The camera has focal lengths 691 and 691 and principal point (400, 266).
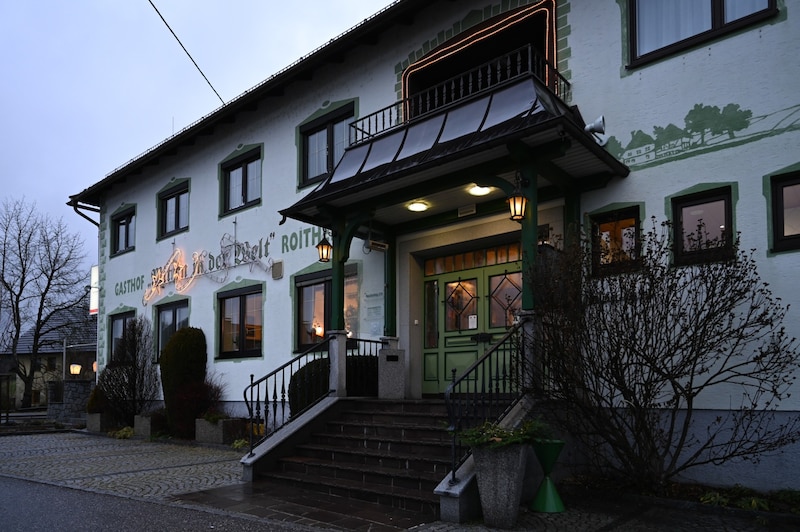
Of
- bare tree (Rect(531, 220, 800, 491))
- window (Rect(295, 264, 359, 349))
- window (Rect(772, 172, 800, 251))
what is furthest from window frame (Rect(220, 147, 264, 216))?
window (Rect(772, 172, 800, 251))

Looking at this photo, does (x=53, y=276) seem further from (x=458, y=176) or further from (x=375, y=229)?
(x=458, y=176)

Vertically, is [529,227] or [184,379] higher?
[529,227]

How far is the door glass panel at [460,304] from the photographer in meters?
10.5

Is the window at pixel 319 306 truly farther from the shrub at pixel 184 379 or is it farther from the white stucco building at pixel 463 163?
the shrub at pixel 184 379

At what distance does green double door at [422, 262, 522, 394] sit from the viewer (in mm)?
10031

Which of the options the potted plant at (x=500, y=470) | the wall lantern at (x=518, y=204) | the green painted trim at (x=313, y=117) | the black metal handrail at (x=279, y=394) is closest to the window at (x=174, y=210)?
the green painted trim at (x=313, y=117)

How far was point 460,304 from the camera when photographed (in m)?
10.7

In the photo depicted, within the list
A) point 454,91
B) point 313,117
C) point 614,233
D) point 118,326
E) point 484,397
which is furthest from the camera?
point 118,326

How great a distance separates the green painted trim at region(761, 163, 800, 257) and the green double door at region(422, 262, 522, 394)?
3.32 metres

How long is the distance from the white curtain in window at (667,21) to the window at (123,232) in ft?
48.0

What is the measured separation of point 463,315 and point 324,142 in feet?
15.7

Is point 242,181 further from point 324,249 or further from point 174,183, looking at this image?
point 324,249

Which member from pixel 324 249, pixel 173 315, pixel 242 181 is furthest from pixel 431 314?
pixel 173 315

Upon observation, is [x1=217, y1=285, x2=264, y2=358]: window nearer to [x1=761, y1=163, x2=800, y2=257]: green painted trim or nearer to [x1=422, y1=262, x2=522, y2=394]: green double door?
[x1=422, y1=262, x2=522, y2=394]: green double door
